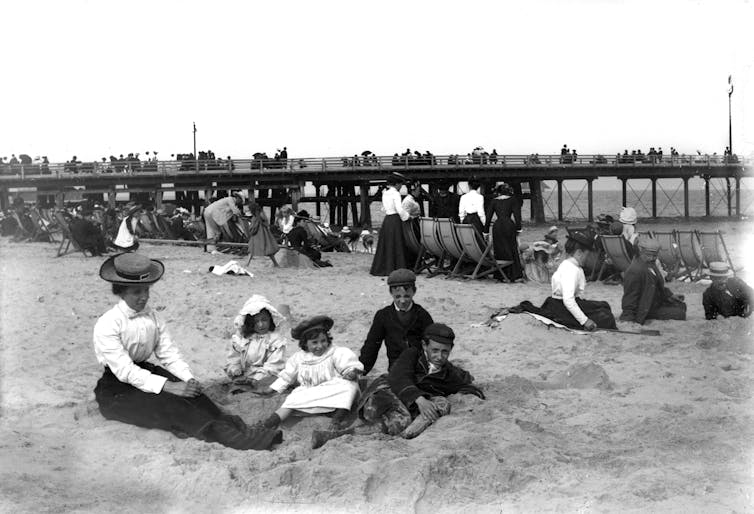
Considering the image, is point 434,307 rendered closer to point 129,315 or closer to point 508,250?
point 508,250

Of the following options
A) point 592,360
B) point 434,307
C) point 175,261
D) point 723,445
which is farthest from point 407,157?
point 723,445

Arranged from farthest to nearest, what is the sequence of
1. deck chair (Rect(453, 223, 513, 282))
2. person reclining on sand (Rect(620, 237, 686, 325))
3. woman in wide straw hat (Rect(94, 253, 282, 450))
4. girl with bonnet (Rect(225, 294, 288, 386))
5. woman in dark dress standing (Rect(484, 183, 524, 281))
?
woman in dark dress standing (Rect(484, 183, 524, 281)) → deck chair (Rect(453, 223, 513, 282)) → person reclining on sand (Rect(620, 237, 686, 325)) → girl with bonnet (Rect(225, 294, 288, 386)) → woman in wide straw hat (Rect(94, 253, 282, 450))

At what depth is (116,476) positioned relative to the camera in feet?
13.5

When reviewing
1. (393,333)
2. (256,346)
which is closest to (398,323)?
(393,333)

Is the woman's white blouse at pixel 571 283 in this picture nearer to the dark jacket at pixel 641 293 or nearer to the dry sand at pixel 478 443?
the dry sand at pixel 478 443

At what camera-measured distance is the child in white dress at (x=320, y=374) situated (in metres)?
5.02

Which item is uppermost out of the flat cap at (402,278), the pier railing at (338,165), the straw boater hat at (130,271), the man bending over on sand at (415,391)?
the pier railing at (338,165)

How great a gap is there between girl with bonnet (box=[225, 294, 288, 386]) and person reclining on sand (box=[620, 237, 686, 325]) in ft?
11.1

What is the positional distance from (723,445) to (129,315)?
3.16 metres

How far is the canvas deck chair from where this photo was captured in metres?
11.6

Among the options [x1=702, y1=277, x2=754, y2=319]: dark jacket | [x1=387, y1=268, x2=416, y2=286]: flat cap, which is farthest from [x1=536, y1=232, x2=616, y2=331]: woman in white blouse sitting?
[x1=387, y1=268, x2=416, y2=286]: flat cap

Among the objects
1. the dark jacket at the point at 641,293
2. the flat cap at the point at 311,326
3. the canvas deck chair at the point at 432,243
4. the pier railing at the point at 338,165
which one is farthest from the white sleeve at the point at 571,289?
the pier railing at the point at 338,165

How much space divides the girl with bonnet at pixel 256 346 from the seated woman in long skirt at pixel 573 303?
8.33 feet

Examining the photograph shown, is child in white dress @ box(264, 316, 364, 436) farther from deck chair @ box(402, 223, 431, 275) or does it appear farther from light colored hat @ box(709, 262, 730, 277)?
deck chair @ box(402, 223, 431, 275)
